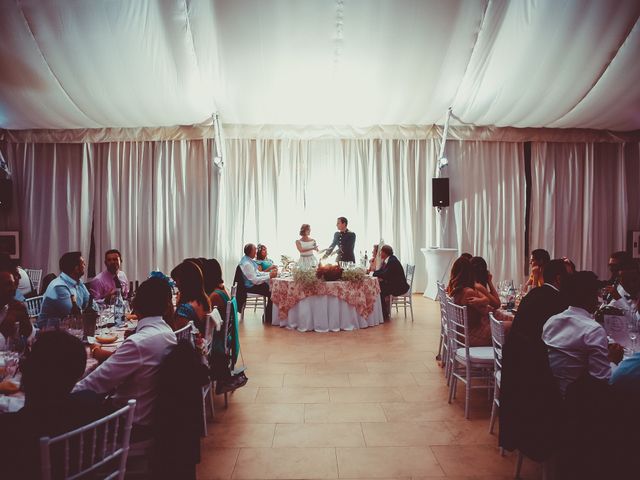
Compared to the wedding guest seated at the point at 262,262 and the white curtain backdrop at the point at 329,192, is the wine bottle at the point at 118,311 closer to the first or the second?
the wedding guest seated at the point at 262,262

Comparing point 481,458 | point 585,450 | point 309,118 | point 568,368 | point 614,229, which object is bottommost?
point 481,458

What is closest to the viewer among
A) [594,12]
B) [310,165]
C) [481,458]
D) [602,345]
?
[602,345]

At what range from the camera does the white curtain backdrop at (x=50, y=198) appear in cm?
1020

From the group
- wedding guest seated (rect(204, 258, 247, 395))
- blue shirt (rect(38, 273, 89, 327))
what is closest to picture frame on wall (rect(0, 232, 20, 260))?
blue shirt (rect(38, 273, 89, 327))

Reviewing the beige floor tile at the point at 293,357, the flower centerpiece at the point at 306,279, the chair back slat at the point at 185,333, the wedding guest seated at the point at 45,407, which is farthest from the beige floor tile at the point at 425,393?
the wedding guest seated at the point at 45,407

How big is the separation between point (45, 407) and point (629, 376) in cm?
232

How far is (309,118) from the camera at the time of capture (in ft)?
32.2

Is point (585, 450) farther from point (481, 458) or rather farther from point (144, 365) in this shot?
point (144, 365)

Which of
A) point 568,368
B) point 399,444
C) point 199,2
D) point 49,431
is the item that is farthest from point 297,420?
point 199,2

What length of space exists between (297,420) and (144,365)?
5.84 ft

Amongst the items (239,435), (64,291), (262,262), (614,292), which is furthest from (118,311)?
(262,262)

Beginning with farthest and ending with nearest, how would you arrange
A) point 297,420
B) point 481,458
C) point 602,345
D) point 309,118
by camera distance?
1. point 309,118
2. point 297,420
3. point 481,458
4. point 602,345

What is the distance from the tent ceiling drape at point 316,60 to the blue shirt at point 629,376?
5.52 m

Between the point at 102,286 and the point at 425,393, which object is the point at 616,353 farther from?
the point at 102,286
